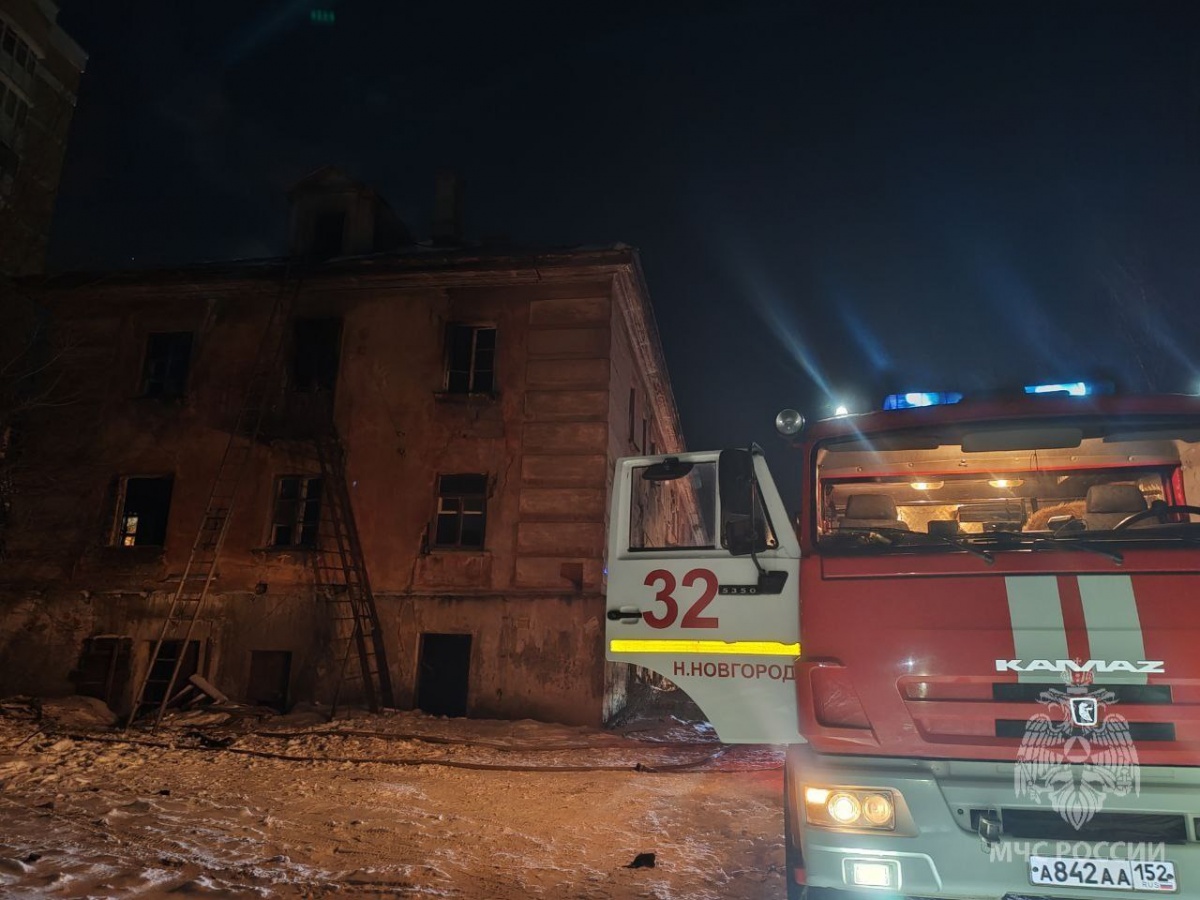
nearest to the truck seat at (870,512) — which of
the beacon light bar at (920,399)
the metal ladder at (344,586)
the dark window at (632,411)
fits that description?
the beacon light bar at (920,399)

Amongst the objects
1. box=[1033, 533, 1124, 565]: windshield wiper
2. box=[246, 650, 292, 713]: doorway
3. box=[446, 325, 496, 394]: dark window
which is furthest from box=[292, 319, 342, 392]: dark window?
box=[1033, 533, 1124, 565]: windshield wiper

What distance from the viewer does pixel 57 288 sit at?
55.1 ft

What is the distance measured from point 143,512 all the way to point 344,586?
4.87 meters

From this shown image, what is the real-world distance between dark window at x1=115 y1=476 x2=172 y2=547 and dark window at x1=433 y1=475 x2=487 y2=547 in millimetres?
5724

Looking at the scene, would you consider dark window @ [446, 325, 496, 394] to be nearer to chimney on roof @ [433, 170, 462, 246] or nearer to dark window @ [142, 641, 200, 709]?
chimney on roof @ [433, 170, 462, 246]

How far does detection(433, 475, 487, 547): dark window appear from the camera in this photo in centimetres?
1437

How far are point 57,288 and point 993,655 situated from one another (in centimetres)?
1957

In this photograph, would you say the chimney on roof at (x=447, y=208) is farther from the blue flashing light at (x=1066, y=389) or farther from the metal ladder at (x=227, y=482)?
the blue flashing light at (x=1066, y=389)

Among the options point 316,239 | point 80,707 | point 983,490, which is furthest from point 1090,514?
point 316,239

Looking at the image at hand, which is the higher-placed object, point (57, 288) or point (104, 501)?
point (57, 288)

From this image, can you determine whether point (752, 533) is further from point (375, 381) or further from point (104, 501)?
point (104, 501)

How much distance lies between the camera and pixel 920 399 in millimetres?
4434

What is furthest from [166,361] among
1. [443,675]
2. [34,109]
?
[34,109]

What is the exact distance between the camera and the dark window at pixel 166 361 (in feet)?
53.6
